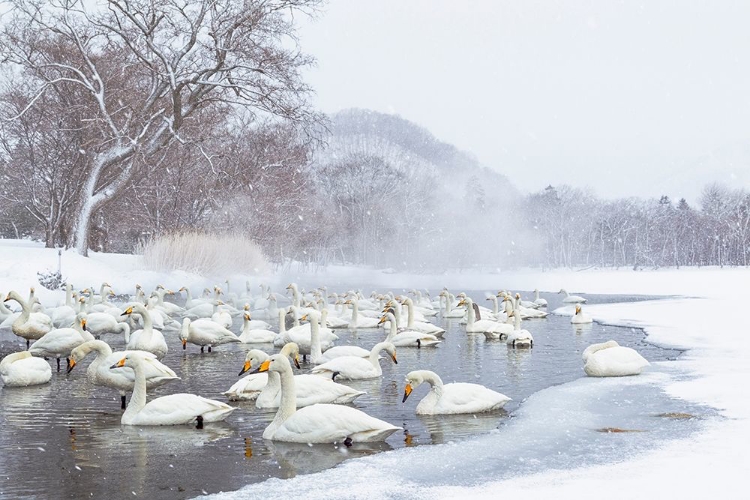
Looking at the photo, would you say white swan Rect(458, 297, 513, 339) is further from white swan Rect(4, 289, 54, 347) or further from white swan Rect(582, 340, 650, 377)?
white swan Rect(4, 289, 54, 347)

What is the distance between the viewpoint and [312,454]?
780cm

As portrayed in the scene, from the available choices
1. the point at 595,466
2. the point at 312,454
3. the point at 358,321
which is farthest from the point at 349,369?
the point at 358,321

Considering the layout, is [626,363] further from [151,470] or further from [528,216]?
→ [528,216]

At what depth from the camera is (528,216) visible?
118 metres

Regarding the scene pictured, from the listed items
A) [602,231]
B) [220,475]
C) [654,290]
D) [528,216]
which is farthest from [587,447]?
[528,216]

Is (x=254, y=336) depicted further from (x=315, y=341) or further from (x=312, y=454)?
(x=312, y=454)

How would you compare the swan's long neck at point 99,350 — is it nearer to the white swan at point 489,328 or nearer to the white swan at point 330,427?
the white swan at point 330,427

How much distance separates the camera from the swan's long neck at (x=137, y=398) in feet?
29.9

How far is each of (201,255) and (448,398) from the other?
1041 inches

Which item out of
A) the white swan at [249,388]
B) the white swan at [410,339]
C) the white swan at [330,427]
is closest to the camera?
the white swan at [330,427]

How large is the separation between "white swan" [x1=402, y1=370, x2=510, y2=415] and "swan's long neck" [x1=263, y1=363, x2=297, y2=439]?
4.98 feet

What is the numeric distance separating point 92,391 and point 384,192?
279 feet

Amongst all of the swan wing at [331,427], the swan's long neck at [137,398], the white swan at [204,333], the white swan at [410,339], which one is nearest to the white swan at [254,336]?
the white swan at [204,333]

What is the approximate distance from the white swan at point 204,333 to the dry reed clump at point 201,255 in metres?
17.6
